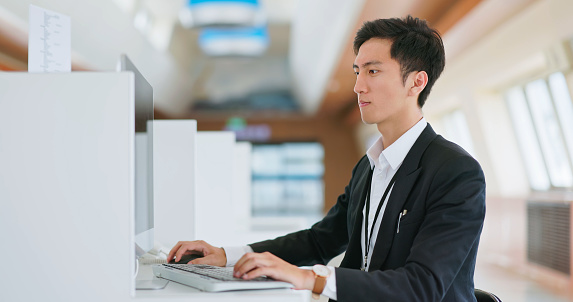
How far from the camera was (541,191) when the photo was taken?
10266 mm

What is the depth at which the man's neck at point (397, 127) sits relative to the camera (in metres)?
2.06

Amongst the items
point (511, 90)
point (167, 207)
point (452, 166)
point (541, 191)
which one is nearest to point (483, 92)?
point (511, 90)

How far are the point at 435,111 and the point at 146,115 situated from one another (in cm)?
1191

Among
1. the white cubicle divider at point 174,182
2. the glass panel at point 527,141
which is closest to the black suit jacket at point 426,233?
the white cubicle divider at point 174,182

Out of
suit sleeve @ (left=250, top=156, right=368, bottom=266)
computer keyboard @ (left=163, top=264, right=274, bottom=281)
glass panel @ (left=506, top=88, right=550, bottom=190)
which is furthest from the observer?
glass panel @ (left=506, top=88, right=550, bottom=190)

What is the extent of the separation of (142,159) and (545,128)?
8980 millimetres

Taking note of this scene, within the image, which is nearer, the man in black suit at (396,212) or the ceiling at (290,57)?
the man in black suit at (396,212)

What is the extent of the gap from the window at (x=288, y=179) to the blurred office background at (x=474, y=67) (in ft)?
13.7

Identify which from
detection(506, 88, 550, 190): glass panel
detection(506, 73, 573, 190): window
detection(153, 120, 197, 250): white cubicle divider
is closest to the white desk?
detection(153, 120, 197, 250): white cubicle divider

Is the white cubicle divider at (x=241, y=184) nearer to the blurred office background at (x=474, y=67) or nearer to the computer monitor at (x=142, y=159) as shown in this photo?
the blurred office background at (x=474, y=67)

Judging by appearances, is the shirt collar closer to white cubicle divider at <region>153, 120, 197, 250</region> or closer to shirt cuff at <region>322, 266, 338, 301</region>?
shirt cuff at <region>322, 266, 338, 301</region>

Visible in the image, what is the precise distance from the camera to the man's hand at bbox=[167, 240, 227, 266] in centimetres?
203

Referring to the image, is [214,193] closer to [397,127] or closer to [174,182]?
[174,182]

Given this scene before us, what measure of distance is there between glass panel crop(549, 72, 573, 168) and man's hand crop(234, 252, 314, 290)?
26.0 feet
